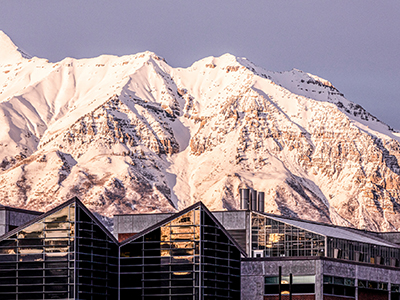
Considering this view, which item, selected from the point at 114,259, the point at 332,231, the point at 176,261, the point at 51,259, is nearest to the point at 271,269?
the point at 176,261

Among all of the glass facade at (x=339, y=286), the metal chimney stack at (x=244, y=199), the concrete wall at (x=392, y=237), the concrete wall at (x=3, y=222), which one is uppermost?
the metal chimney stack at (x=244, y=199)

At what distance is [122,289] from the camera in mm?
90000

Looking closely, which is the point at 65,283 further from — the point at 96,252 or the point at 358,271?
the point at 358,271

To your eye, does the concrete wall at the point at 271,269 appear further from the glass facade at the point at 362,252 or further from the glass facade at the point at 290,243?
the glass facade at the point at 290,243

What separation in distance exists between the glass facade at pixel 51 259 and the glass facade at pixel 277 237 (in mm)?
37928

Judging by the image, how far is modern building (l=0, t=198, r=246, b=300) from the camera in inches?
3413

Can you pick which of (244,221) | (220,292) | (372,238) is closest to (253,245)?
(244,221)

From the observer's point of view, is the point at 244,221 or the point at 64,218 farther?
the point at 244,221

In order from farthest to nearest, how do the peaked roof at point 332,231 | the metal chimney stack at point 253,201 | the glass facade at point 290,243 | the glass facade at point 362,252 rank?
the metal chimney stack at point 253,201
the peaked roof at point 332,231
the glass facade at point 290,243
the glass facade at point 362,252

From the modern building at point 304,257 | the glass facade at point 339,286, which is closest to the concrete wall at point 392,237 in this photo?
the modern building at point 304,257

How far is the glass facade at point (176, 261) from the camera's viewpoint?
89.9 meters

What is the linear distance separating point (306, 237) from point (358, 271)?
74.9ft

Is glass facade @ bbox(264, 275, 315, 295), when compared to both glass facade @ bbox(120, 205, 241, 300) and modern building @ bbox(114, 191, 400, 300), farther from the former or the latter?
glass facade @ bbox(120, 205, 241, 300)

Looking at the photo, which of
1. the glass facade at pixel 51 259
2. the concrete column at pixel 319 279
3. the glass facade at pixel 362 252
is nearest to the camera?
the glass facade at pixel 51 259
